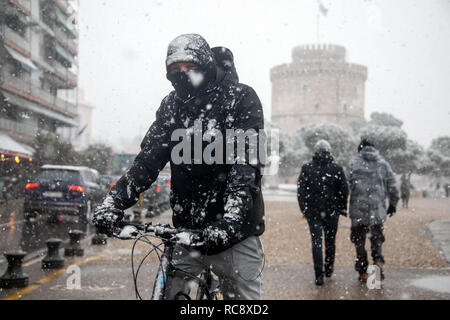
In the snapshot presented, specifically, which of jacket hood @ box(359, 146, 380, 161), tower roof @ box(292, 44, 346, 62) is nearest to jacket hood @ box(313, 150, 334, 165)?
jacket hood @ box(359, 146, 380, 161)

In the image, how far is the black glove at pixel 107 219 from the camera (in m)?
2.40

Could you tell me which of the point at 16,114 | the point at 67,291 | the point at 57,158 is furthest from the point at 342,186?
the point at 16,114

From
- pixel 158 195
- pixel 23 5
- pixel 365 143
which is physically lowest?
pixel 158 195

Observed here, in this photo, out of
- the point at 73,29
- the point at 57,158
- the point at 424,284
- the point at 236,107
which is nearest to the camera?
the point at 236,107

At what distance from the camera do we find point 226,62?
284 centimetres

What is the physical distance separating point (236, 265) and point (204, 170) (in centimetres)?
51

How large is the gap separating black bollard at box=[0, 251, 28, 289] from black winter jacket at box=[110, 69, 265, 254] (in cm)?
409

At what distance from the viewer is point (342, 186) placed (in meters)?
7.07

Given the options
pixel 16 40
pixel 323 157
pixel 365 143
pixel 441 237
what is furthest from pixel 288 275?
pixel 16 40

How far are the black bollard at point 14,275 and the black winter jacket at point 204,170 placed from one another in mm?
4090

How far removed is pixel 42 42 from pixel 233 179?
43820 millimetres

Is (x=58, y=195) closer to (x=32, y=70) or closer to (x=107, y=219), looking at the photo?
(x=107, y=219)

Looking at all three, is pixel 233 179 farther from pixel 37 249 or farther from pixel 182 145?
pixel 37 249

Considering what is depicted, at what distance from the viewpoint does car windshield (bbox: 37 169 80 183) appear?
13625 millimetres
